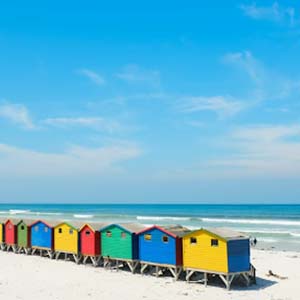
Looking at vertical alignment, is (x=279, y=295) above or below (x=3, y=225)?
below

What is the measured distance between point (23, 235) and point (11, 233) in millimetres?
1672

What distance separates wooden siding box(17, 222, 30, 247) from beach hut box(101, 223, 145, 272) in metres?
8.30

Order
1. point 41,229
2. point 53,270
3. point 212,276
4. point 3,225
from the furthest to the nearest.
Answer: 1. point 3,225
2. point 41,229
3. point 53,270
4. point 212,276

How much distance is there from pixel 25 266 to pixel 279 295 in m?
15.3

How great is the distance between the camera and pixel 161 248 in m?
24.0

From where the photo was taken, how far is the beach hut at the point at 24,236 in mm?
33344

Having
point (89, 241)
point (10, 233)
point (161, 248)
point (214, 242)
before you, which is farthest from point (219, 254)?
point (10, 233)

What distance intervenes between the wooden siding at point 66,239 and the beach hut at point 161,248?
592 cm

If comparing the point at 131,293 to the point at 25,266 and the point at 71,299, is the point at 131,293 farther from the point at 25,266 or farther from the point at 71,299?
the point at 25,266

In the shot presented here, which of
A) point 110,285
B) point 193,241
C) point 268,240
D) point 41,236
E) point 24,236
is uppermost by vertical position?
point 193,241

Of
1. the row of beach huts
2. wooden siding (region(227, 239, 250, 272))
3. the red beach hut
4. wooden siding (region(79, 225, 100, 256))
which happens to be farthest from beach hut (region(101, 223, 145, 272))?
the red beach hut

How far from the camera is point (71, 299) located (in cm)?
1977

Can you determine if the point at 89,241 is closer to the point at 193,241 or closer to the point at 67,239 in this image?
the point at 67,239

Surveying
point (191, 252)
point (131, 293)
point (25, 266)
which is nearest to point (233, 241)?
point (191, 252)
